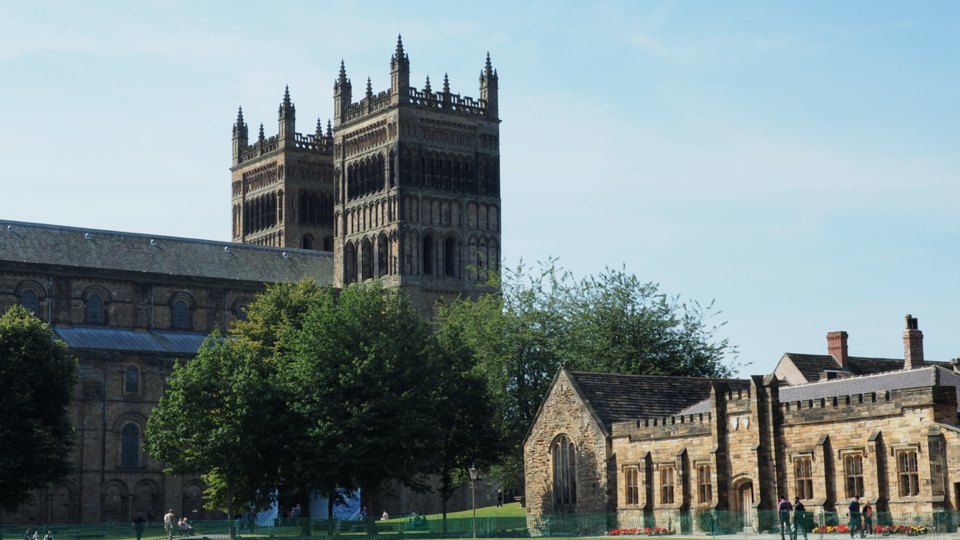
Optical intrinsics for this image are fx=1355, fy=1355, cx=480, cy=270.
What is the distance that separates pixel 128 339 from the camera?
3755 inches

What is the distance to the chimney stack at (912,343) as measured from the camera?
64250 millimetres

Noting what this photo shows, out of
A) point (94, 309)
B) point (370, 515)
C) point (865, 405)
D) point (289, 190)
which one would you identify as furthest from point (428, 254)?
point (865, 405)

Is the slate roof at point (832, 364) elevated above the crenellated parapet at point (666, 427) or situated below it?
above

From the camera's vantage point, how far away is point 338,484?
61.3 meters

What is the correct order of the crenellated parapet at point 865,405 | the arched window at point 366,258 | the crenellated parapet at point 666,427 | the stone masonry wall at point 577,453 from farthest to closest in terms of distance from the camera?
the arched window at point 366,258 < the stone masonry wall at point 577,453 < the crenellated parapet at point 666,427 < the crenellated parapet at point 865,405

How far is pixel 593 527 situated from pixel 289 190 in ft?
255

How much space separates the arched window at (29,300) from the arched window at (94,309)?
154 inches

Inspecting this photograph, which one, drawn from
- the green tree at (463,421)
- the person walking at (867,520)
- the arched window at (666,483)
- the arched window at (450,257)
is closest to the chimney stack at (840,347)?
the green tree at (463,421)

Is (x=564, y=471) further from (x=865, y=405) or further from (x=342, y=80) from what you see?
(x=342, y=80)

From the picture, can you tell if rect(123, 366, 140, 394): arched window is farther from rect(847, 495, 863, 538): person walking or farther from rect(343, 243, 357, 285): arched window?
rect(847, 495, 863, 538): person walking

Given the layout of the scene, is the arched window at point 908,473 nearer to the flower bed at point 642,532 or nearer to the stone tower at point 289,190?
the flower bed at point 642,532

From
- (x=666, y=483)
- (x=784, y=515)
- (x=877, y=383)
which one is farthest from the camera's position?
(x=666, y=483)

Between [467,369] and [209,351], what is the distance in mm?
13262

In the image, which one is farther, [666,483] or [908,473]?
[666,483]
